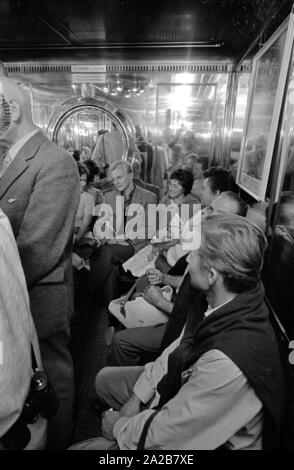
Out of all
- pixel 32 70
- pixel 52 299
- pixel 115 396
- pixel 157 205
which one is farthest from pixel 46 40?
pixel 115 396

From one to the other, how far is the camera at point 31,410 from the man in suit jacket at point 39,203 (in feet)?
1.91

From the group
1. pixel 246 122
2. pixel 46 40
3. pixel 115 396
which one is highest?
pixel 46 40

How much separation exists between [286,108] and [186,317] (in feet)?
4.40

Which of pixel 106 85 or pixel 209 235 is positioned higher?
pixel 106 85

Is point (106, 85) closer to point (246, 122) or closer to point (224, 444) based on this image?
point (246, 122)

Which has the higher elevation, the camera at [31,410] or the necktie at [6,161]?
the necktie at [6,161]

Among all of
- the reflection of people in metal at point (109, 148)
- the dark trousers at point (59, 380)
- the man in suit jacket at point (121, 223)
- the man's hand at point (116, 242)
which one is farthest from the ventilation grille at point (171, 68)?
the dark trousers at point (59, 380)

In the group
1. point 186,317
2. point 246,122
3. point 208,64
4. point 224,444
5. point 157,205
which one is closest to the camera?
point 224,444

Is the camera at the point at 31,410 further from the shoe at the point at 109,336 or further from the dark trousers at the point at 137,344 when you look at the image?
the shoe at the point at 109,336

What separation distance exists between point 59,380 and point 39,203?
3.42 ft

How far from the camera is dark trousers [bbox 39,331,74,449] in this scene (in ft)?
5.74

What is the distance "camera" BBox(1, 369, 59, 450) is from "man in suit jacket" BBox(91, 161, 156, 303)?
2.43 meters

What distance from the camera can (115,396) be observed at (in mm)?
1782

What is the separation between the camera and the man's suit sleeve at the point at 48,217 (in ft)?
4.81
